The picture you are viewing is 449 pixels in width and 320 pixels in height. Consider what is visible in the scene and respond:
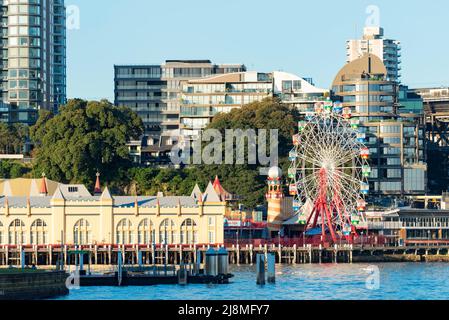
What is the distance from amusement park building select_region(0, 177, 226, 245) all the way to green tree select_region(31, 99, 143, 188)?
26.4m

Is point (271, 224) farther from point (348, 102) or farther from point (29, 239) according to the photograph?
point (348, 102)

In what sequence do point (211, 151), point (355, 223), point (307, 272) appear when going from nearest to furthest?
point (307, 272) → point (355, 223) → point (211, 151)

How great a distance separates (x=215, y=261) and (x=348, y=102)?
307 feet

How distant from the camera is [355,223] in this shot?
132 meters

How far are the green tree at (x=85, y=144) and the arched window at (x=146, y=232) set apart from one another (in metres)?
27.7

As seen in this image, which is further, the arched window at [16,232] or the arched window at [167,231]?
the arched window at [167,231]

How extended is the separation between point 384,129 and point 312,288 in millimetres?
94723

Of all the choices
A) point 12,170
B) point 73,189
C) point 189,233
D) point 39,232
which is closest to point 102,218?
point 39,232

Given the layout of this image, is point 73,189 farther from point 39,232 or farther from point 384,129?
point 384,129

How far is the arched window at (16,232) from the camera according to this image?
12294 centimetres

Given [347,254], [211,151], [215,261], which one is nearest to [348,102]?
[211,151]

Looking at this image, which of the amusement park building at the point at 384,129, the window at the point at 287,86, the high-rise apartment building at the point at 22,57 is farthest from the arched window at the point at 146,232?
the high-rise apartment building at the point at 22,57

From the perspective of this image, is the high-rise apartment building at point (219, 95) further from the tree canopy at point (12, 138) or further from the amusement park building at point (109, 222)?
the amusement park building at point (109, 222)

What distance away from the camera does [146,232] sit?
123688 mm
